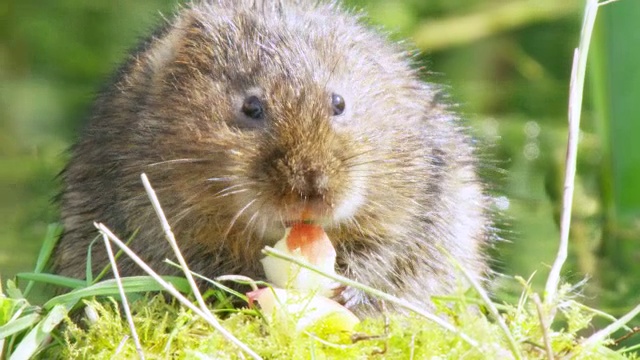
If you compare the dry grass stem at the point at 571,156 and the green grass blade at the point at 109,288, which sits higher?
the dry grass stem at the point at 571,156

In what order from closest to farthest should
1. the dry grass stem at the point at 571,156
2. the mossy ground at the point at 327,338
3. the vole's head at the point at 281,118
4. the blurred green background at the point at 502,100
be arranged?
the mossy ground at the point at 327,338, the dry grass stem at the point at 571,156, the vole's head at the point at 281,118, the blurred green background at the point at 502,100

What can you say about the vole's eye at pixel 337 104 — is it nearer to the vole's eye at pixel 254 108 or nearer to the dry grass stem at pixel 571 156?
the vole's eye at pixel 254 108

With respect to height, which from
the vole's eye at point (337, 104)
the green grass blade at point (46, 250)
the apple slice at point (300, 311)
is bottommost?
the green grass blade at point (46, 250)

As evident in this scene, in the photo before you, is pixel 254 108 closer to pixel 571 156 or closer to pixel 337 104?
pixel 337 104

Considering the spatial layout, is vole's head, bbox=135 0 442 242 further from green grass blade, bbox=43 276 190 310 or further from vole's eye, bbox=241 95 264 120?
green grass blade, bbox=43 276 190 310

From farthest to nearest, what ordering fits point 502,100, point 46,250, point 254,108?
point 502,100 → point 46,250 → point 254,108

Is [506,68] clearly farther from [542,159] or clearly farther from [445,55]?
[542,159]

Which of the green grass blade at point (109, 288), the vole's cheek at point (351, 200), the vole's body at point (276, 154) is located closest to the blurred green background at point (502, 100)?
the vole's body at point (276, 154)

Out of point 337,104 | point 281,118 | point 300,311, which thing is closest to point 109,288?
point 300,311
